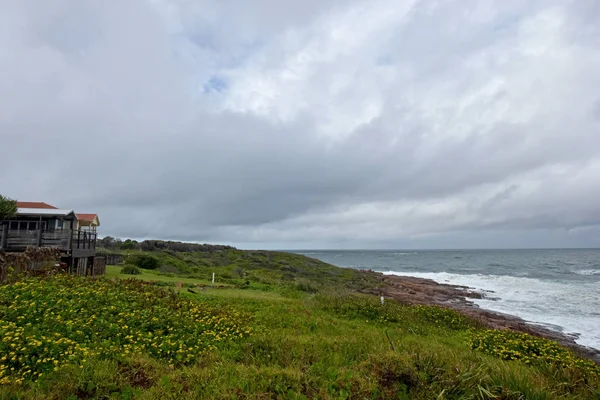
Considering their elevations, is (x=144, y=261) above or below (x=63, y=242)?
below

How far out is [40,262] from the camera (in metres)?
15.3

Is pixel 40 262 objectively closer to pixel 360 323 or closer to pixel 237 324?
pixel 237 324

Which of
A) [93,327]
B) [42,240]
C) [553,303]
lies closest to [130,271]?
[42,240]

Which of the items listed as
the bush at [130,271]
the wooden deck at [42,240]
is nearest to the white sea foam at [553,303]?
the bush at [130,271]

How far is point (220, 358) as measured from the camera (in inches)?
286

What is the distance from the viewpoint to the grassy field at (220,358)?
5.41 meters

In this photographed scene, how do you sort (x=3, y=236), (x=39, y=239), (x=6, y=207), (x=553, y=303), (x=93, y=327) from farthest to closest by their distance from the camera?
(x=553, y=303) → (x=6, y=207) → (x=3, y=236) → (x=39, y=239) → (x=93, y=327)

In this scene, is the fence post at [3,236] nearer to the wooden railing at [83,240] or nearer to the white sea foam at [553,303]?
the wooden railing at [83,240]

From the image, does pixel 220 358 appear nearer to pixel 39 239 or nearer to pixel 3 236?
pixel 39 239

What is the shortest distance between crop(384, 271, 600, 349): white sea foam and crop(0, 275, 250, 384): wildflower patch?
19133 mm

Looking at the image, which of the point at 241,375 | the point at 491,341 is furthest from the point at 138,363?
the point at 491,341

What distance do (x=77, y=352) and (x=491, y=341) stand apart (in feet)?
35.1

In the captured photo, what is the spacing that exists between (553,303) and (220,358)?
3272 centimetres

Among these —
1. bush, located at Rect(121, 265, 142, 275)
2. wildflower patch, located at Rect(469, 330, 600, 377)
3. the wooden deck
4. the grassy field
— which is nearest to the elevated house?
the wooden deck
